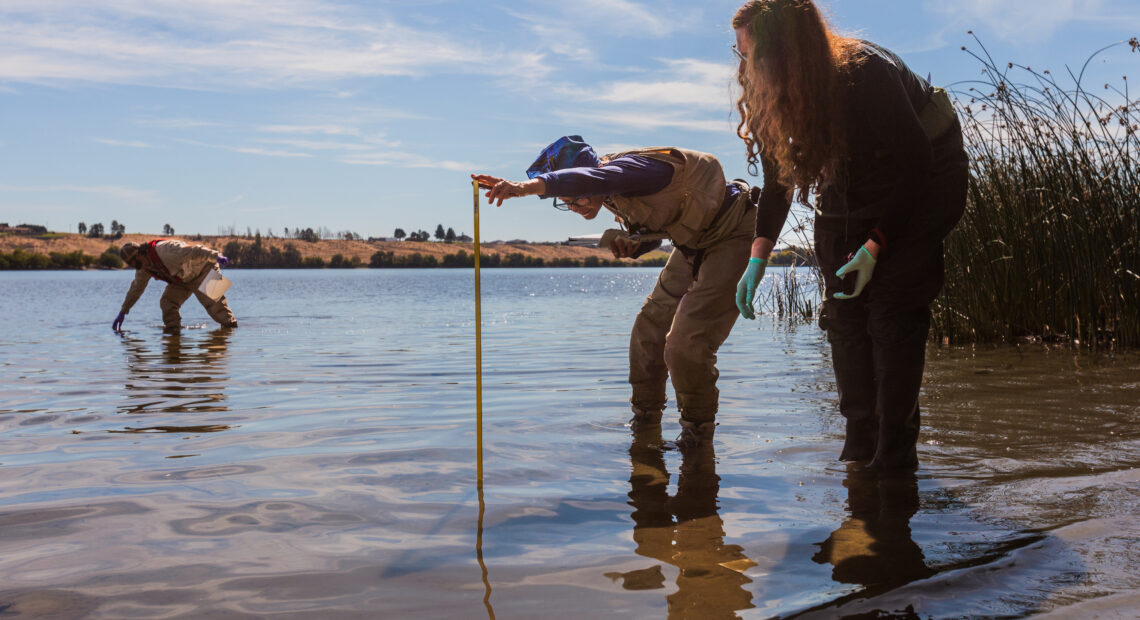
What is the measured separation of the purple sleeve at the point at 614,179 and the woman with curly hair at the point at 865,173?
0.51m

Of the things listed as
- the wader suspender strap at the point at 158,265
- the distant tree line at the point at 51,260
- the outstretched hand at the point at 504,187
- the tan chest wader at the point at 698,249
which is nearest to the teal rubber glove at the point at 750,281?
the tan chest wader at the point at 698,249

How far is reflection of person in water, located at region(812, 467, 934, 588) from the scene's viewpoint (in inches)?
104

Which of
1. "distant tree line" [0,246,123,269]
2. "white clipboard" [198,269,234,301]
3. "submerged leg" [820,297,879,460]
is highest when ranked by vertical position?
"distant tree line" [0,246,123,269]

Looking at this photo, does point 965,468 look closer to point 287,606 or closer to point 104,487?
point 287,606

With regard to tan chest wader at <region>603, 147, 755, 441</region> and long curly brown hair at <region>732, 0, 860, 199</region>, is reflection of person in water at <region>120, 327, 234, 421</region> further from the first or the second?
long curly brown hair at <region>732, 0, 860, 199</region>

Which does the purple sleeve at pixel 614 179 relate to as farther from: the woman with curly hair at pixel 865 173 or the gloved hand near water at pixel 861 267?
the gloved hand near water at pixel 861 267

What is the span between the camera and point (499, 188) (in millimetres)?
3293

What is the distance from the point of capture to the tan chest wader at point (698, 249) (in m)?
4.19

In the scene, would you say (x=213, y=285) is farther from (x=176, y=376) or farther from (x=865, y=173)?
(x=865, y=173)

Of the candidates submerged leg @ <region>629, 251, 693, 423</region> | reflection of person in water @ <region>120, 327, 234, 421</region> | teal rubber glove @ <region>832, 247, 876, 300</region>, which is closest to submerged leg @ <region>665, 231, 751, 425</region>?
submerged leg @ <region>629, 251, 693, 423</region>

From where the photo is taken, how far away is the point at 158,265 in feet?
46.2

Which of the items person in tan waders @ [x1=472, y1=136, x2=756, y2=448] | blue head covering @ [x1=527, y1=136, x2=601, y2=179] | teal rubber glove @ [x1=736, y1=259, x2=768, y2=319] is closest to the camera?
teal rubber glove @ [x1=736, y1=259, x2=768, y2=319]

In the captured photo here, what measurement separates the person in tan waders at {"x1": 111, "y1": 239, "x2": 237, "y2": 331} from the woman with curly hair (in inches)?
497

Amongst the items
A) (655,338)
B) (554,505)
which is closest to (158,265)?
(655,338)
